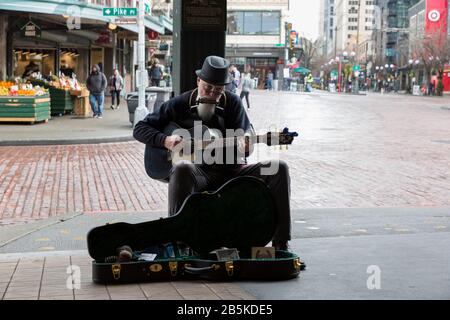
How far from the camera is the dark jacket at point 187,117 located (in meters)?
5.52

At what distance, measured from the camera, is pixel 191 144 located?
5.32 meters

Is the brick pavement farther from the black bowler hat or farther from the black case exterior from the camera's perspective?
the black bowler hat

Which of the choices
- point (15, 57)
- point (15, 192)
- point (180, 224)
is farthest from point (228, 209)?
point (15, 57)

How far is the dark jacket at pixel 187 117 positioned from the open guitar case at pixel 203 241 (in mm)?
677

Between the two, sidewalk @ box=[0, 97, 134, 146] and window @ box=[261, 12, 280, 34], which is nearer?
sidewalk @ box=[0, 97, 134, 146]

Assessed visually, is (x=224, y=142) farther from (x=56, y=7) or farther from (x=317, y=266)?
(x=56, y=7)

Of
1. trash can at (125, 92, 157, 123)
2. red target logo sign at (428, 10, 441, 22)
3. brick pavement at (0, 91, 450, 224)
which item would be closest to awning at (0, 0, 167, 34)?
trash can at (125, 92, 157, 123)

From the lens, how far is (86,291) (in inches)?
185

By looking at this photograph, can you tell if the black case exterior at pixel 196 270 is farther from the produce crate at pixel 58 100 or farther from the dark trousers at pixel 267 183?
the produce crate at pixel 58 100

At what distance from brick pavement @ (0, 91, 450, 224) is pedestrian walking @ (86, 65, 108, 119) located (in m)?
6.94

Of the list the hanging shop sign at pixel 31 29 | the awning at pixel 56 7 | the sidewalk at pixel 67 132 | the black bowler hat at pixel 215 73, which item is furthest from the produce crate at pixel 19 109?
the black bowler hat at pixel 215 73

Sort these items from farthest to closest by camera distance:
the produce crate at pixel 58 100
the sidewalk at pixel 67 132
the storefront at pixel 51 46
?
the produce crate at pixel 58 100, the storefront at pixel 51 46, the sidewalk at pixel 67 132

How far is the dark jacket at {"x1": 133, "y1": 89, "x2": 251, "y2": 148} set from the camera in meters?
5.52
